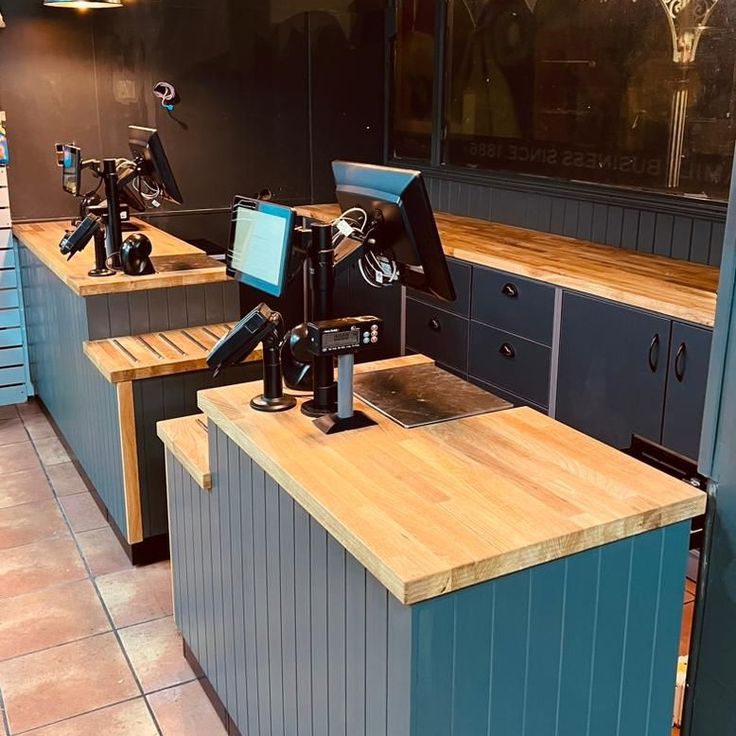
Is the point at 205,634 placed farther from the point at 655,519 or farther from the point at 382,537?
the point at 655,519

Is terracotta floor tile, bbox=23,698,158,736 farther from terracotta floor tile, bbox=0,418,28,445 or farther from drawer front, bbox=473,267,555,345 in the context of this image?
terracotta floor tile, bbox=0,418,28,445

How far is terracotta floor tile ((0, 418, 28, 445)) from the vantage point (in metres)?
4.59

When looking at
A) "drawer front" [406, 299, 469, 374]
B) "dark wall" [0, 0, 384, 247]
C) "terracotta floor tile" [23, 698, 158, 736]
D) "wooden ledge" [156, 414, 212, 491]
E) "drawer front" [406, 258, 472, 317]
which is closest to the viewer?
"wooden ledge" [156, 414, 212, 491]

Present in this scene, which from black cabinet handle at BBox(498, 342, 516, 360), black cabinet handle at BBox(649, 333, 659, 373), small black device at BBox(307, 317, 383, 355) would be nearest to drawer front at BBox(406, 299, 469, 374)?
black cabinet handle at BBox(498, 342, 516, 360)

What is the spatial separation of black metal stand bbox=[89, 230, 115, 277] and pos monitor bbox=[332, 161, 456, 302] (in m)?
1.73

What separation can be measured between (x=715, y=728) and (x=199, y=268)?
2620mm

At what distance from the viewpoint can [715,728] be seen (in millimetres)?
Answer: 1840

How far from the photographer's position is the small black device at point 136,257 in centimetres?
351

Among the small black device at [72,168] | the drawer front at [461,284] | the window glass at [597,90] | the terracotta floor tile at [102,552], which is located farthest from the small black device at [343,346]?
the small black device at [72,168]

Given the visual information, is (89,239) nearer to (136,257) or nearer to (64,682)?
(136,257)

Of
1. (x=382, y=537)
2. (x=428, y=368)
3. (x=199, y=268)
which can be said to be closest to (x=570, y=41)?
(x=199, y=268)

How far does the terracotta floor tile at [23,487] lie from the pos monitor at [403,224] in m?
2.50

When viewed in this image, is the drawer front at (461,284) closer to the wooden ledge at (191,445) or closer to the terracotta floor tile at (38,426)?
the wooden ledge at (191,445)

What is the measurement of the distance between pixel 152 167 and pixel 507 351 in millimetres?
1682
